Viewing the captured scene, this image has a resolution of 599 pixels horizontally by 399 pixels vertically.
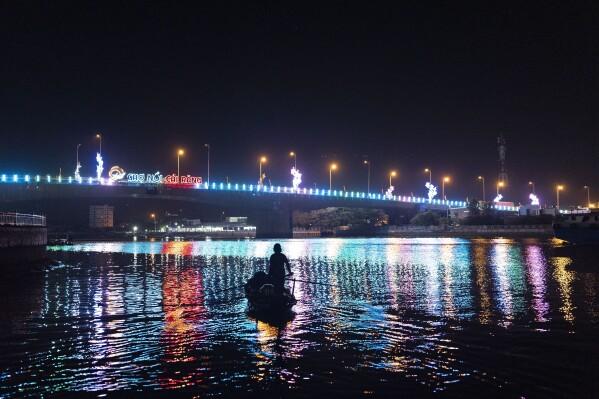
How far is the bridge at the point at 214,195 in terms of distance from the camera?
111m

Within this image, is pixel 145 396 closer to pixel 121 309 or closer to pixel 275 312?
pixel 275 312

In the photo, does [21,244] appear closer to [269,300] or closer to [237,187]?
[269,300]

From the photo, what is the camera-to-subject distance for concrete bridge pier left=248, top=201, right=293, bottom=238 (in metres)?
148

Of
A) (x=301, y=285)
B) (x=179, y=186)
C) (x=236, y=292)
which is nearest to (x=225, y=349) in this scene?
(x=236, y=292)

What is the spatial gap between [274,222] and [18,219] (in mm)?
109714

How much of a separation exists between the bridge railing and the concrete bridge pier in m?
98.4

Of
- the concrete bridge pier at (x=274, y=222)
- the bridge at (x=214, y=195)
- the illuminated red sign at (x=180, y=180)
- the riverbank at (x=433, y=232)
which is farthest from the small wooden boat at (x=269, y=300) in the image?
the concrete bridge pier at (x=274, y=222)

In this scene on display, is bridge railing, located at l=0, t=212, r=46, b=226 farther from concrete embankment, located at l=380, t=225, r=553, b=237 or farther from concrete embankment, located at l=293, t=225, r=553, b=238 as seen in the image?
concrete embankment, located at l=380, t=225, r=553, b=237

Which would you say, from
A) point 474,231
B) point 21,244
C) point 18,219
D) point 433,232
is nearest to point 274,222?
point 433,232

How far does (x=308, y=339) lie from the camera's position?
15.1 metres

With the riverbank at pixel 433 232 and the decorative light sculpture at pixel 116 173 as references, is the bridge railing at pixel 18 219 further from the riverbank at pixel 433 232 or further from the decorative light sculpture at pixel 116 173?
the decorative light sculpture at pixel 116 173

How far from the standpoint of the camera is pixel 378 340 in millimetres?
14867

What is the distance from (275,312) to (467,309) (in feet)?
21.3

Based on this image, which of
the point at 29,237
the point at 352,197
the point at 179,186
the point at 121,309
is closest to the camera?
the point at 121,309
